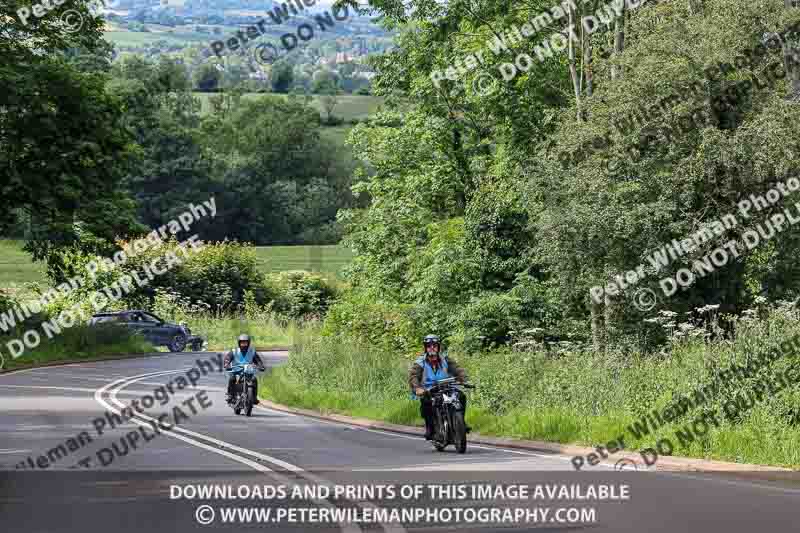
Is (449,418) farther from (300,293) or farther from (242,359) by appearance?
(300,293)

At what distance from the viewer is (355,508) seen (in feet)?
41.5

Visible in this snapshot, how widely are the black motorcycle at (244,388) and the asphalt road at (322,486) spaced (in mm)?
3571

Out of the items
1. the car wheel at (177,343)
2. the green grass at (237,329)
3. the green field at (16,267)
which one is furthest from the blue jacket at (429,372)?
the green field at (16,267)

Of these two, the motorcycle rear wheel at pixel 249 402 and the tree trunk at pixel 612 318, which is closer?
the motorcycle rear wheel at pixel 249 402

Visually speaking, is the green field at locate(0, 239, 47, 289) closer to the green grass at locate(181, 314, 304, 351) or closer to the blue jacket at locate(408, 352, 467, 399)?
the green grass at locate(181, 314, 304, 351)

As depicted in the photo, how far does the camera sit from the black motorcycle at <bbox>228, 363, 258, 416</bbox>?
2953 cm

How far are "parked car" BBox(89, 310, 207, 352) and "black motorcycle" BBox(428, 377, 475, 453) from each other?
4024cm

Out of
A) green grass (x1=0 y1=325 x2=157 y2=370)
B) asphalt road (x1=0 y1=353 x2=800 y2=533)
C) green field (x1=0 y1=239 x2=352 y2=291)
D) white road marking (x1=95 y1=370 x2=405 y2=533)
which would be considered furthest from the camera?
green field (x1=0 y1=239 x2=352 y2=291)

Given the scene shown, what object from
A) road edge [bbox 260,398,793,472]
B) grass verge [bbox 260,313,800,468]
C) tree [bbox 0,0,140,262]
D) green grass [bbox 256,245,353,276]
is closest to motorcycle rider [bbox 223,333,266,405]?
road edge [bbox 260,398,793,472]

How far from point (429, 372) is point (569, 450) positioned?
7.85ft

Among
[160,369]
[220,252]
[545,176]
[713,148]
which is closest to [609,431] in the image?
[713,148]

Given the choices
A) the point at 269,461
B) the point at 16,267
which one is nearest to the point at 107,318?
the point at 269,461

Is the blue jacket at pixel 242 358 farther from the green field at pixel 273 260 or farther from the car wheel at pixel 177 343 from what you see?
the green field at pixel 273 260

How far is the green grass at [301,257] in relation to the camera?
4252 inches
